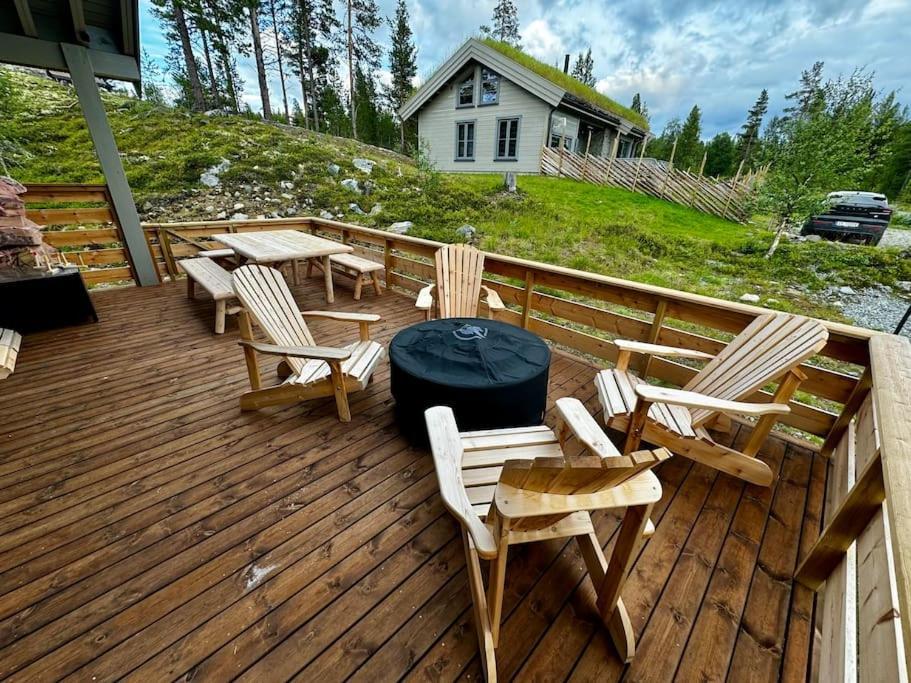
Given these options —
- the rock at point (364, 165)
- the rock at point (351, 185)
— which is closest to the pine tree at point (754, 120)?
the rock at point (364, 165)

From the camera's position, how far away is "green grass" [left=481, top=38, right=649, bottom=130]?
970cm

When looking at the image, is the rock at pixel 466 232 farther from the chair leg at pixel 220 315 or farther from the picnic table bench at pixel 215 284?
the chair leg at pixel 220 315

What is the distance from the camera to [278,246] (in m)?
3.92

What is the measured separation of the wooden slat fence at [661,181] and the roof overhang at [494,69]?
4.58ft

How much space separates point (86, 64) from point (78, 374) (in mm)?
3093

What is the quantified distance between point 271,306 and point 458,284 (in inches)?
55.2

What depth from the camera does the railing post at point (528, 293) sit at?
3.08 metres

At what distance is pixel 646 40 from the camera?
10219 mm

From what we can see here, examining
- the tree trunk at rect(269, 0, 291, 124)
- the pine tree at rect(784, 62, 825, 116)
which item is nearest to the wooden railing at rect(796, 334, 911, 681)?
the pine tree at rect(784, 62, 825, 116)

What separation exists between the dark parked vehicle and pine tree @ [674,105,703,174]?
17325 millimetres

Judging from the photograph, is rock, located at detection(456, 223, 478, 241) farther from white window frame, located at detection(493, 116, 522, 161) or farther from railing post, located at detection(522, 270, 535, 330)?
white window frame, located at detection(493, 116, 522, 161)

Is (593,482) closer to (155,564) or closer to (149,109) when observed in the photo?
(155,564)

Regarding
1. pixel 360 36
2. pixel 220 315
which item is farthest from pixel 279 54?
pixel 220 315

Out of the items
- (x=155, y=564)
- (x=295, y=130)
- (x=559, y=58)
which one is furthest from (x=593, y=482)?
(x=559, y=58)
